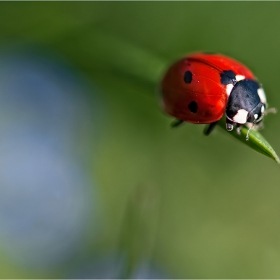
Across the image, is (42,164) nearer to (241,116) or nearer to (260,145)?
(241,116)

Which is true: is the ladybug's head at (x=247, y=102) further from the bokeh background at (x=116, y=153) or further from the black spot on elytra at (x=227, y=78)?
the bokeh background at (x=116, y=153)

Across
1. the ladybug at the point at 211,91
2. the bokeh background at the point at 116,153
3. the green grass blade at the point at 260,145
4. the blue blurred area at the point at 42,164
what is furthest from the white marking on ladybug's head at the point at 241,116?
the blue blurred area at the point at 42,164

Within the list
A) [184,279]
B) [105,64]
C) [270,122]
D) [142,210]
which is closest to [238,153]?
[270,122]

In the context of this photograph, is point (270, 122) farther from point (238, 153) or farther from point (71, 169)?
point (71, 169)

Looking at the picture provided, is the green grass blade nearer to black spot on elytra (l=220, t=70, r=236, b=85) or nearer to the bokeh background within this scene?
black spot on elytra (l=220, t=70, r=236, b=85)

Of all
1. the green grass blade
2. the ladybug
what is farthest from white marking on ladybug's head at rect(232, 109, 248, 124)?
the green grass blade

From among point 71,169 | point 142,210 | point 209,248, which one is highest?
point 71,169

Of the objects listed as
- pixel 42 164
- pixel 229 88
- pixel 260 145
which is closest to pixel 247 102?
pixel 229 88
